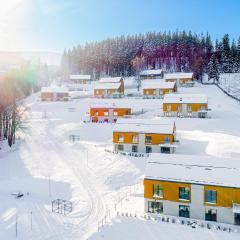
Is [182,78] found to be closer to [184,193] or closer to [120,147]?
[120,147]

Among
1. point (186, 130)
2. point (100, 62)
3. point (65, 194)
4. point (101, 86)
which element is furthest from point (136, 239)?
point (100, 62)

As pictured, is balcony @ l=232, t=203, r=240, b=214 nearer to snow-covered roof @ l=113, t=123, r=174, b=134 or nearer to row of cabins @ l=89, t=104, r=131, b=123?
snow-covered roof @ l=113, t=123, r=174, b=134

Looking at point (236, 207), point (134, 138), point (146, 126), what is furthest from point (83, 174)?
point (236, 207)

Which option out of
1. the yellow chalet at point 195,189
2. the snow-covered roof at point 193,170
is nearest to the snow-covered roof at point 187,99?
the snow-covered roof at point 193,170

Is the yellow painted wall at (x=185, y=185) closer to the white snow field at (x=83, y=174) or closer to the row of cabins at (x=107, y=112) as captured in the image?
the white snow field at (x=83, y=174)

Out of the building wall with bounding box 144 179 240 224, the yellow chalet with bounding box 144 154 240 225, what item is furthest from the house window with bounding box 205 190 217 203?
the building wall with bounding box 144 179 240 224

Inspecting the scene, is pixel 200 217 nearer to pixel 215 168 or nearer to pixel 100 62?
pixel 215 168
